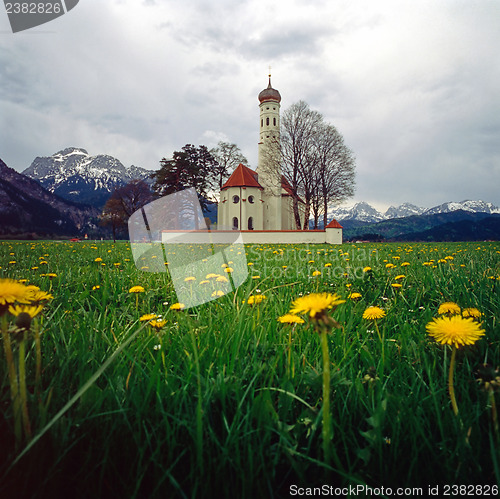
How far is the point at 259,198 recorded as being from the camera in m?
38.6

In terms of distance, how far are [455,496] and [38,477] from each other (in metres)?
0.75

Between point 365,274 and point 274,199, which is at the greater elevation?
point 274,199

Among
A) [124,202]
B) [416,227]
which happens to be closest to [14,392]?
[124,202]

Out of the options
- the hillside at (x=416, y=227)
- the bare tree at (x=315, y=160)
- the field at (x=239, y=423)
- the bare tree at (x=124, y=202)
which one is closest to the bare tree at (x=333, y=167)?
the bare tree at (x=315, y=160)

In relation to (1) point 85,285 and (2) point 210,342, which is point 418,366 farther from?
(1) point 85,285

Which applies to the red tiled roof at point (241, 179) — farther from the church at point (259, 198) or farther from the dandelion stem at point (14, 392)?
the dandelion stem at point (14, 392)

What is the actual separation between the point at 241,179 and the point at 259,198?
343 cm

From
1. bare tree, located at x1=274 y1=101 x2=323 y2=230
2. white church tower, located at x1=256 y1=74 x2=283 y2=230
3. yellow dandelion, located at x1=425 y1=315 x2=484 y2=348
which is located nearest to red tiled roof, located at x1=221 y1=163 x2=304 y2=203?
white church tower, located at x1=256 y1=74 x2=283 y2=230

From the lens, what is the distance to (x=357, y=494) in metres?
0.53

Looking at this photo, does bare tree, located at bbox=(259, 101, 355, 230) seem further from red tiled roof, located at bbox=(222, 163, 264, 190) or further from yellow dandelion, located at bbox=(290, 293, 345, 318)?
yellow dandelion, located at bbox=(290, 293, 345, 318)

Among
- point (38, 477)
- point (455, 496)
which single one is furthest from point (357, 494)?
point (38, 477)

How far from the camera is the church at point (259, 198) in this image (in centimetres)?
3750

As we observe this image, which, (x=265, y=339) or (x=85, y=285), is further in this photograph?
(x=85, y=285)

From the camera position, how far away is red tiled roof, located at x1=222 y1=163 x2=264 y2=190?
124ft
